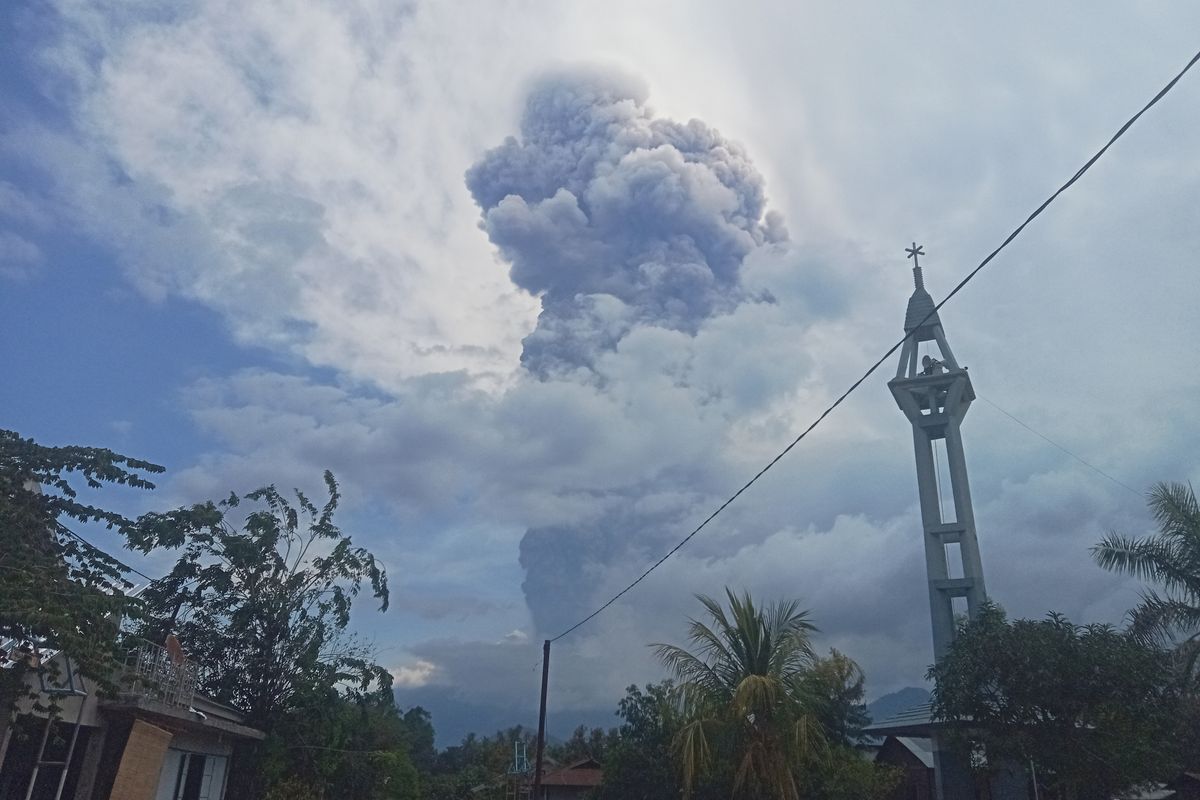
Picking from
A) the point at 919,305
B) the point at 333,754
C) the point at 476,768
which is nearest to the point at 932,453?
the point at 919,305

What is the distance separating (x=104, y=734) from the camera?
58.4 ft

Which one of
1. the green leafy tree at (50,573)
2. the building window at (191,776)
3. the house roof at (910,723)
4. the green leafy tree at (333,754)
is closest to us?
the green leafy tree at (50,573)

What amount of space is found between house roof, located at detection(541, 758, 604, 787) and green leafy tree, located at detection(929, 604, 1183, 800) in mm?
28653

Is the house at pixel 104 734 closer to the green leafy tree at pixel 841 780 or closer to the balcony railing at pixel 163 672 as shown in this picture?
the balcony railing at pixel 163 672

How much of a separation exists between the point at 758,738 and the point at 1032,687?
6283mm

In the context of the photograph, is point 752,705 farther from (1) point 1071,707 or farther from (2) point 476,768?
(2) point 476,768

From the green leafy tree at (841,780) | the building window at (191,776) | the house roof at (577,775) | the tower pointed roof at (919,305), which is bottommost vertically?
the building window at (191,776)

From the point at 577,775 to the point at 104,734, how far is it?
32.6 meters

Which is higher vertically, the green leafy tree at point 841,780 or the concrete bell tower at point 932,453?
the concrete bell tower at point 932,453

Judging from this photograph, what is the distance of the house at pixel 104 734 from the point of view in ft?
52.2

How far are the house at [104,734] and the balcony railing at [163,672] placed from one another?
0.07 feet

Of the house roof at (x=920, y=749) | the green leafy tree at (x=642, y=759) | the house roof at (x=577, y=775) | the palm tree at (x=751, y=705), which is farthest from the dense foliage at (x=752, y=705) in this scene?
the house roof at (x=577, y=775)

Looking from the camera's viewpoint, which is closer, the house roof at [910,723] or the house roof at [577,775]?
the house roof at [910,723]

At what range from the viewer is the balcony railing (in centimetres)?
1778
